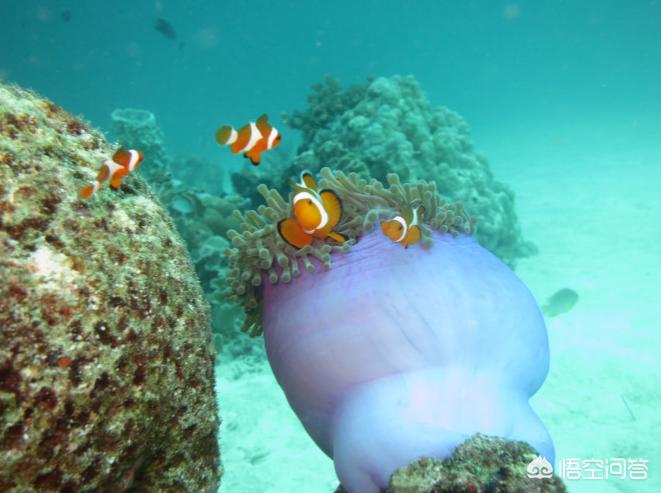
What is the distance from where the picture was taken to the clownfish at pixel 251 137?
7.48 ft

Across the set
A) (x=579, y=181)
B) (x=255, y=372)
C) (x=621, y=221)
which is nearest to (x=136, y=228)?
(x=255, y=372)

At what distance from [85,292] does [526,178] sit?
1279cm

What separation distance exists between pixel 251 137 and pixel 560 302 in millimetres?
5172

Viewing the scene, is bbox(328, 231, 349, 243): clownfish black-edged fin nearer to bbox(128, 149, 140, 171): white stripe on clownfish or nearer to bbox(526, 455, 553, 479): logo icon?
bbox(128, 149, 140, 171): white stripe on clownfish

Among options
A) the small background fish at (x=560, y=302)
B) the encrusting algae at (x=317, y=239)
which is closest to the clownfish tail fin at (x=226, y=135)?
the encrusting algae at (x=317, y=239)

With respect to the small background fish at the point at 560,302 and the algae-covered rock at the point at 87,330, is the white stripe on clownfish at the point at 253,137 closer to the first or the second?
the algae-covered rock at the point at 87,330

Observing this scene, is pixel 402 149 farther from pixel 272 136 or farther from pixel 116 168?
pixel 116 168

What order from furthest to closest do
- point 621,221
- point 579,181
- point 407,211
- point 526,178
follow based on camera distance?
point 526,178 → point 579,181 → point 621,221 → point 407,211

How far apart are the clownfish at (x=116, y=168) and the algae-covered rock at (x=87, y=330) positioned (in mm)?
45

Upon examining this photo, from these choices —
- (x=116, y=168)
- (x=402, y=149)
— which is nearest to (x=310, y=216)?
(x=116, y=168)

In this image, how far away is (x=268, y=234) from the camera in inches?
93.7

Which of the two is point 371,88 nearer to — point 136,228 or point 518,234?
point 518,234

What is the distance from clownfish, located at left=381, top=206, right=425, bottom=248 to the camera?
204cm

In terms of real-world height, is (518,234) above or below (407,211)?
below
